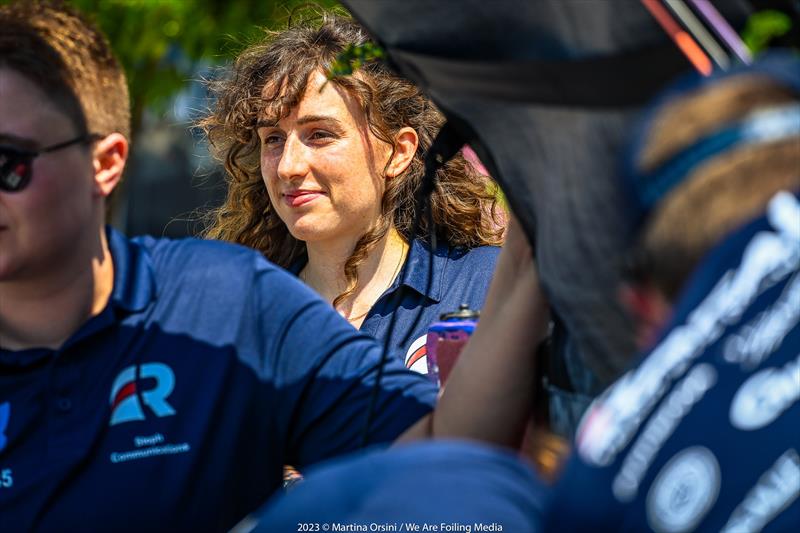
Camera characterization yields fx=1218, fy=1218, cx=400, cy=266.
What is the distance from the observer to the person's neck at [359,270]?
3.77 meters

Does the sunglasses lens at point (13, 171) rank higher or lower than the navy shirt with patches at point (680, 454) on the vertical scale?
higher

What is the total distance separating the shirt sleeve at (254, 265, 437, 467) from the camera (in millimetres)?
2275

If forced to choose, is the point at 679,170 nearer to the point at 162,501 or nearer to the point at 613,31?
the point at 613,31

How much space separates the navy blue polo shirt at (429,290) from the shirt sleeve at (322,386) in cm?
112

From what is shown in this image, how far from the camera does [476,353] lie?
83.4 inches

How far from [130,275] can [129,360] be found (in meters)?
0.20

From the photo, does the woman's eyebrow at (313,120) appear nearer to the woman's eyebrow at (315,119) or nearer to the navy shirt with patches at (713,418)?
the woman's eyebrow at (315,119)

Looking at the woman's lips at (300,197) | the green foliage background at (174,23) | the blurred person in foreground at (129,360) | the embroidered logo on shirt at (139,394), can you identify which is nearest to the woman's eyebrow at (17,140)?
the blurred person in foreground at (129,360)

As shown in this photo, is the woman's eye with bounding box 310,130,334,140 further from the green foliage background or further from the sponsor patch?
the green foliage background

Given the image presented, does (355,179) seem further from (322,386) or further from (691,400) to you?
(691,400)

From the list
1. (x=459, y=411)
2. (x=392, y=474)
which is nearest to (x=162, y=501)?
(x=459, y=411)

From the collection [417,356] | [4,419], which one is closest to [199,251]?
[4,419]

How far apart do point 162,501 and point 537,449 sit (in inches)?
26.9

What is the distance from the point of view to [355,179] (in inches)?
149
